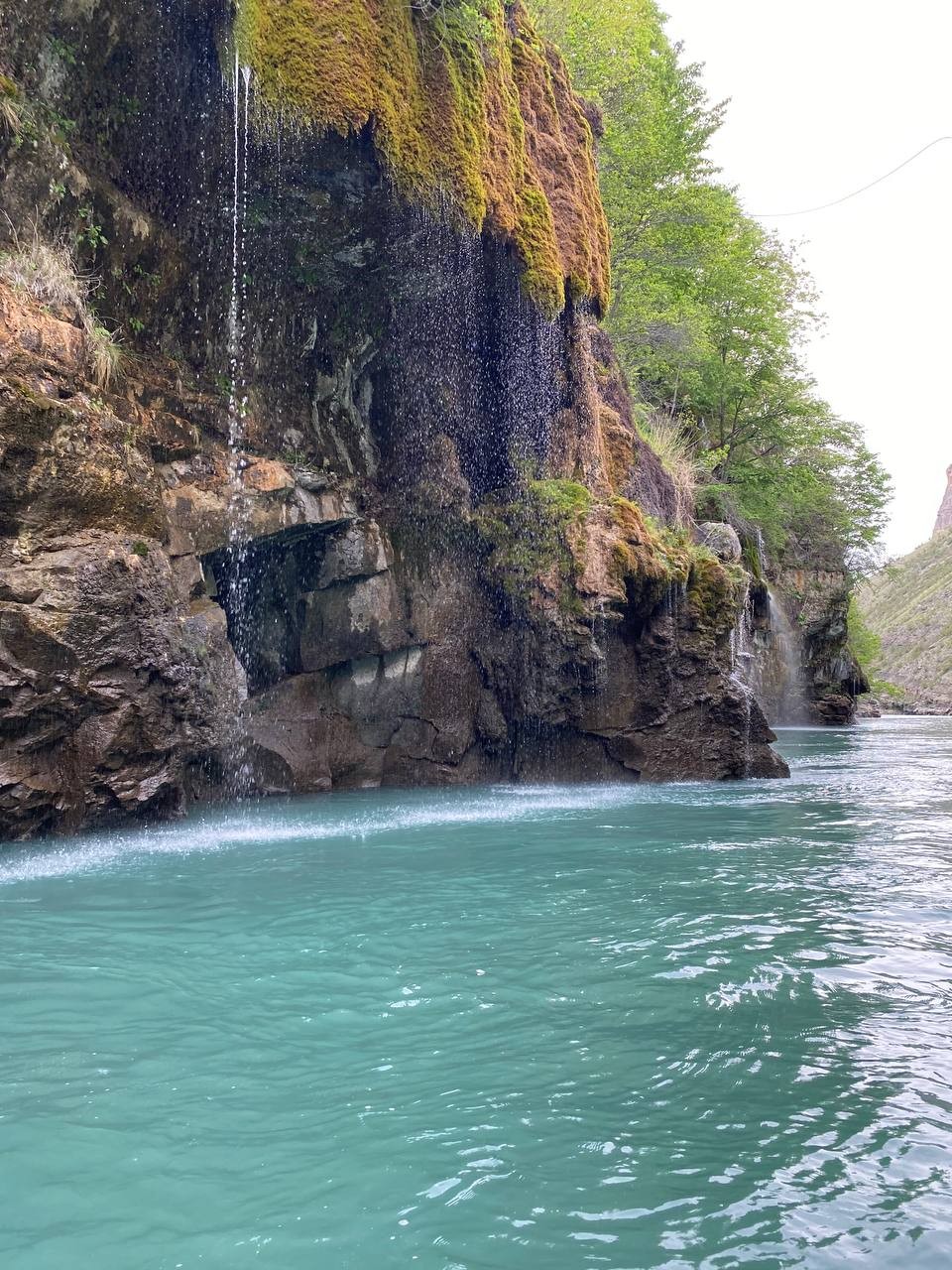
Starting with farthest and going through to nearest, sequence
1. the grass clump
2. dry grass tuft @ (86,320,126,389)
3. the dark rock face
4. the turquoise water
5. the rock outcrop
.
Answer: the rock outcrop, the dark rock face, dry grass tuft @ (86,320,126,389), the grass clump, the turquoise water

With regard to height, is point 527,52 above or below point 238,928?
above

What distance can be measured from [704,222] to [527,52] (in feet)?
30.8

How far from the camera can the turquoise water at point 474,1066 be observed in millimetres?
2527

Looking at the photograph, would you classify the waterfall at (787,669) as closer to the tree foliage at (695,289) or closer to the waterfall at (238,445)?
the tree foliage at (695,289)

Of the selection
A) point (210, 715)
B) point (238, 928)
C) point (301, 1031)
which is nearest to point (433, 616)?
point (210, 715)

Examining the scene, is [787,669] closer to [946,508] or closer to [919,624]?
[919,624]

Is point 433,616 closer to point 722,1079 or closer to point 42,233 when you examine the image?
point 42,233

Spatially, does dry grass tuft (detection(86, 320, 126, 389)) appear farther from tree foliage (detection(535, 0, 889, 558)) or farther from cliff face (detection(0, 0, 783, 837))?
tree foliage (detection(535, 0, 889, 558))

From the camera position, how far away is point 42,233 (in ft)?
30.8

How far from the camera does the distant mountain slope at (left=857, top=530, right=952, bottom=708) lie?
272 feet

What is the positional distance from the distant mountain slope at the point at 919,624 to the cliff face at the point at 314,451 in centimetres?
6154

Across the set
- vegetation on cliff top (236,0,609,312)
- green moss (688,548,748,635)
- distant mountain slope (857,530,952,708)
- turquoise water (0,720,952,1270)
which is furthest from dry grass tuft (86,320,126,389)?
distant mountain slope (857,530,952,708)

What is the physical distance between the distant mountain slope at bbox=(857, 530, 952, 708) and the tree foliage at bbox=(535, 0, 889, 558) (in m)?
47.0

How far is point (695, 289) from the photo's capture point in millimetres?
24109
